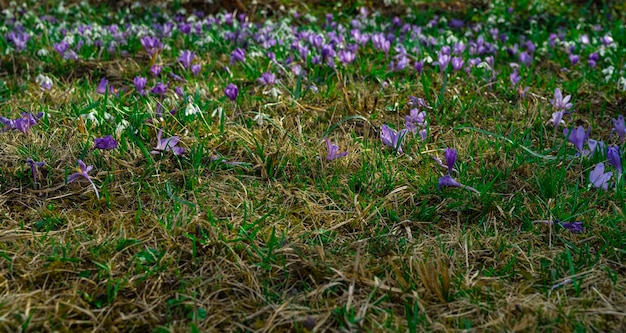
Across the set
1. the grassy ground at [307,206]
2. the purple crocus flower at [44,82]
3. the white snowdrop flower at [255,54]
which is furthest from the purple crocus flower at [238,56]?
the purple crocus flower at [44,82]

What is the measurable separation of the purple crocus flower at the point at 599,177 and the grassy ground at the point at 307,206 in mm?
46

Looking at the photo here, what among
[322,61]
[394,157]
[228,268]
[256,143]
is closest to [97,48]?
[322,61]

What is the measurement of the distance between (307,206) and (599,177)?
3.45ft

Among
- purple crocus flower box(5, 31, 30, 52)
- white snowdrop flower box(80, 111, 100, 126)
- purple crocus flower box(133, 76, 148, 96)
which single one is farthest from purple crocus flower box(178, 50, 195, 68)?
purple crocus flower box(5, 31, 30, 52)

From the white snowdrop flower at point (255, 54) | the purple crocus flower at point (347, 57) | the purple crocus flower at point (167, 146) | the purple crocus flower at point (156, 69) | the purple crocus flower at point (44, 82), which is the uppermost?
the purple crocus flower at point (167, 146)

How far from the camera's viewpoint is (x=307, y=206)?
223 cm

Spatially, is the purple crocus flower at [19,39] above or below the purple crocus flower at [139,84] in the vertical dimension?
below

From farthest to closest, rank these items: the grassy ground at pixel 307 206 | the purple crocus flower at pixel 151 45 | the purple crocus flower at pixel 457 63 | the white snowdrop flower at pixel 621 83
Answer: the purple crocus flower at pixel 151 45
the purple crocus flower at pixel 457 63
the white snowdrop flower at pixel 621 83
the grassy ground at pixel 307 206

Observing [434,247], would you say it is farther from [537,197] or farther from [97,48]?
[97,48]

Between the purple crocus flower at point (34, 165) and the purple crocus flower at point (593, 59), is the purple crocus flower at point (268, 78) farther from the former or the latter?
the purple crocus flower at point (593, 59)

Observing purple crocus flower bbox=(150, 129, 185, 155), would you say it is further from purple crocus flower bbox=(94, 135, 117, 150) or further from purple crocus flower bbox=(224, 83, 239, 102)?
purple crocus flower bbox=(224, 83, 239, 102)

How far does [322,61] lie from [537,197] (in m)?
1.68

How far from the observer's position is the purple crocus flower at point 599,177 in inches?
86.6

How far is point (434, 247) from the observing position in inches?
78.1
